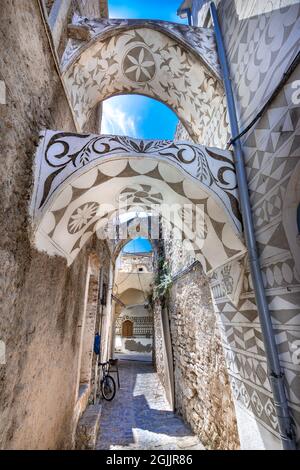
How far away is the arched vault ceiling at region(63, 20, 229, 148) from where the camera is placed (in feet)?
8.46

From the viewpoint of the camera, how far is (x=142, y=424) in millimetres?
4828

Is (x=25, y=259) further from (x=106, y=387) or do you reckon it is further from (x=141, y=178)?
(x=106, y=387)

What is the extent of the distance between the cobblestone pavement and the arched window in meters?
12.8

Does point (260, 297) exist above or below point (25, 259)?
below

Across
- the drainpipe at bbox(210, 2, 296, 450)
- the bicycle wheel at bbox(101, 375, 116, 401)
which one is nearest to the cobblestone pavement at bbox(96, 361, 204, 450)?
the bicycle wheel at bbox(101, 375, 116, 401)

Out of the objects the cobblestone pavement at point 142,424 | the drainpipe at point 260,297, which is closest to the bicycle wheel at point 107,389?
the cobblestone pavement at point 142,424

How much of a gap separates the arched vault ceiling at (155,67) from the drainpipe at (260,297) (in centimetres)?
18

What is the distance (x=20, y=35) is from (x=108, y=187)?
122cm

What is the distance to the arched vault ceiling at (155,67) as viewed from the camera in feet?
8.46

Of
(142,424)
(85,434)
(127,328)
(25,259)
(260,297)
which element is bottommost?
(142,424)

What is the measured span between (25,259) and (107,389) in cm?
632

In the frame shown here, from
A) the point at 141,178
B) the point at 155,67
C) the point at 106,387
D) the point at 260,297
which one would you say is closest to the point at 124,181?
the point at 141,178

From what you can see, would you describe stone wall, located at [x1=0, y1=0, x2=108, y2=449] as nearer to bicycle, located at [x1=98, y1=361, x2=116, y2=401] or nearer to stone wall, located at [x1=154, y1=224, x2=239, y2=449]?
stone wall, located at [x1=154, y1=224, x2=239, y2=449]

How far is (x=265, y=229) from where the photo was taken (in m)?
1.75
